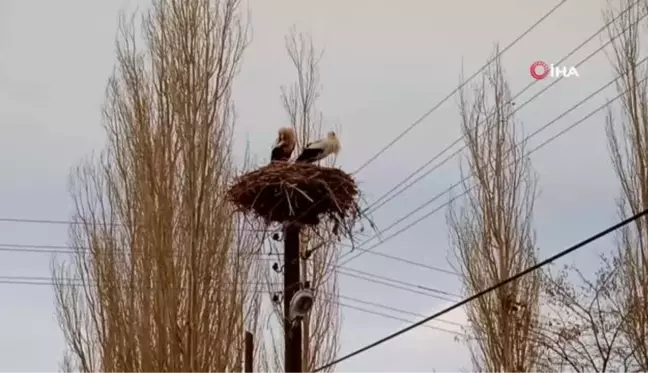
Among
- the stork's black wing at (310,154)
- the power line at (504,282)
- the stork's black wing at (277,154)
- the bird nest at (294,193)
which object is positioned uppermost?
the stork's black wing at (277,154)

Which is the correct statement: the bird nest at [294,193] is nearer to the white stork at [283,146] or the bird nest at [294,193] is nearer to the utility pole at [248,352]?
the white stork at [283,146]

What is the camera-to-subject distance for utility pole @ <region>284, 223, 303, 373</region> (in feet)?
17.9

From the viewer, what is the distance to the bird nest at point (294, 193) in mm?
5430

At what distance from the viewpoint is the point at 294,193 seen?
5.45 m

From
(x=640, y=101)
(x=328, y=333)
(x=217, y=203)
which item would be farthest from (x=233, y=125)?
(x=640, y=101)

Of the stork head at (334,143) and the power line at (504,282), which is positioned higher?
the stork head at (334,143)

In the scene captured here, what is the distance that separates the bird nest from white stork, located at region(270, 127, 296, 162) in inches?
11.6

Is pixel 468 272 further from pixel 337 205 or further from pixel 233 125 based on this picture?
pixel 233 125

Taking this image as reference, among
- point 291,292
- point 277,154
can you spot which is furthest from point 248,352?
point 277,154

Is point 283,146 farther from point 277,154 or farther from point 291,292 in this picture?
point 291,292

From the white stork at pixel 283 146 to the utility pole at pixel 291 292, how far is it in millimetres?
484

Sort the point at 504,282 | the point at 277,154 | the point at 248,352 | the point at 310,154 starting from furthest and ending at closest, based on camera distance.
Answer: the point at 277,154
the point at 310,154
the point at 248,352
the point at 504,282

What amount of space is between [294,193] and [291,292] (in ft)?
2.06

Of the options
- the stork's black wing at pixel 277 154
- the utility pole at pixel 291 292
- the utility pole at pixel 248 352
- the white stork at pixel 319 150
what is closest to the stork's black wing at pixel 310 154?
the white stork at pixel 319 150
